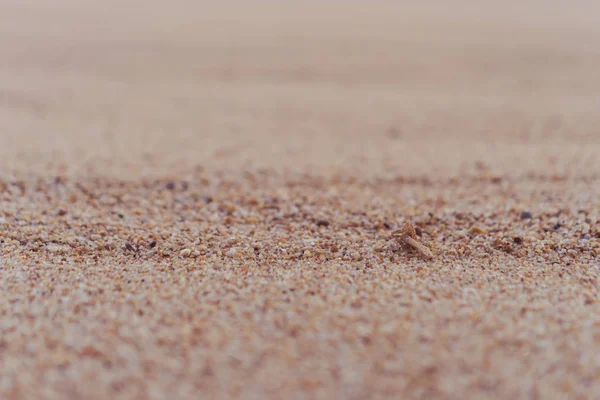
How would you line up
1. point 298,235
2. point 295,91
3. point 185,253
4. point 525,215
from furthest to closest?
point 295,91
point 525,215
point 298,235
point 185,253

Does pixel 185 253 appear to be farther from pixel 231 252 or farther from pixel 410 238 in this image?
pixel 410 238

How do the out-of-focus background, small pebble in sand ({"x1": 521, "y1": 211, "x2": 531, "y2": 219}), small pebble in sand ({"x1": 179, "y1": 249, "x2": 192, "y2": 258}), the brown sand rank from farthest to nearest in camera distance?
the out-of-focus background → small pebble in sand ({"x1": 521, "y1": 211, "x2": 531, "y2": 219}) → small pebble in sand ({"x1": 179, "y1": 249, "x2": 192, "y2": 258}) → the brown sand

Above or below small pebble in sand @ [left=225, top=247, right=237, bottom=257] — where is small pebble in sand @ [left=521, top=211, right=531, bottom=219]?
above

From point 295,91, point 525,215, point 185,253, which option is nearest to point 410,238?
point 525,215

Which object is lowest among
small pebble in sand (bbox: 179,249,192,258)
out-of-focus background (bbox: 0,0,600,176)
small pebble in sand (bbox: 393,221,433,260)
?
small pebble in sand (bbox: 179,249,192,258)

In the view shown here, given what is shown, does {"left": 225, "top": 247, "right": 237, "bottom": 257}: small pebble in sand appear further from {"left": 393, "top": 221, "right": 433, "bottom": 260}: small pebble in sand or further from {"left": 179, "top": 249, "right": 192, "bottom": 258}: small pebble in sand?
{"left": 393, "top": 221, "right": 433, "bottom": 260}: small pebble in sand

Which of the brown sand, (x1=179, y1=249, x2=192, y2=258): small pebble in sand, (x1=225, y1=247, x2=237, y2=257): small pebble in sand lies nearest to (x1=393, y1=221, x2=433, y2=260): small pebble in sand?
the brown sand

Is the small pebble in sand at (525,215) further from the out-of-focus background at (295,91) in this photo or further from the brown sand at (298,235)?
the out-of-focus background at (295,91)
